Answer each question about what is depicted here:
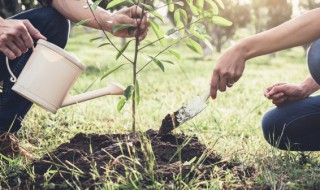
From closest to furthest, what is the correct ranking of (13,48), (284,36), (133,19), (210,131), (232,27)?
(284,36)
(13,48)
(133,19)
(210,131)
(232,27)

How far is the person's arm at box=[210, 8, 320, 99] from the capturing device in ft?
6.85

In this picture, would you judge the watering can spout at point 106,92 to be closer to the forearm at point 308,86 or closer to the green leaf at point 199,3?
the green leaf at point 199,3

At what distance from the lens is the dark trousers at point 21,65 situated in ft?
8.63

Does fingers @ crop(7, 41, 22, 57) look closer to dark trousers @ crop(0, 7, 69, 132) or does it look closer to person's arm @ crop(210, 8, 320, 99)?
dark trousers @ crop(0, 7, 69, 132)

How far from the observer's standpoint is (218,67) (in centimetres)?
207

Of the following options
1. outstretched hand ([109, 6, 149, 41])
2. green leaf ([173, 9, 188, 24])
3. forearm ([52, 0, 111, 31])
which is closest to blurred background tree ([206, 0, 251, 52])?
forearm ([52, 0, 111, 31])

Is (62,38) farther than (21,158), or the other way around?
(62,38)

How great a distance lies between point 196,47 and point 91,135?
2.61 ft

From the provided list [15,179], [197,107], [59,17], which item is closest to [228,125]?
[197,107]

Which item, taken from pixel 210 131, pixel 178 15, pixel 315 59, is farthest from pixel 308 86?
pixel 178 15

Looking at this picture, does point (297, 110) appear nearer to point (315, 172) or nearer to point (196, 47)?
point (315, 172)

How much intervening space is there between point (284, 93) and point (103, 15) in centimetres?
114

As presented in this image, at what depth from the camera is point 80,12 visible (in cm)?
264

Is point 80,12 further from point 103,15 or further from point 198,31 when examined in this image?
point 198,31
